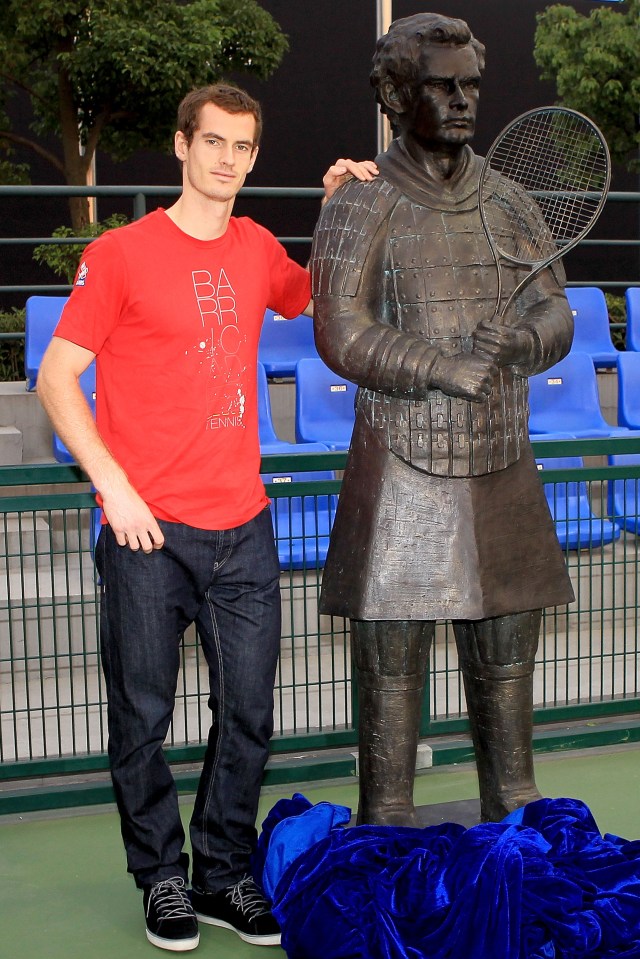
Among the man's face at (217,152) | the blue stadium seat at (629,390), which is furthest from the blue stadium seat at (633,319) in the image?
the man's face at (217,152)

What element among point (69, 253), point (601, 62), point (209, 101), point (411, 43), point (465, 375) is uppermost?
point (601, 62)

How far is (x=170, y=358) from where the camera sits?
263 cm

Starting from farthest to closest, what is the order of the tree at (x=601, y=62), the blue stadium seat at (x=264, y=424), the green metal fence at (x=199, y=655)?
the tree at (x=601, y=62), the blue stadium seat at (x=264, y=424), the green metal fence at (x=199, y=655)

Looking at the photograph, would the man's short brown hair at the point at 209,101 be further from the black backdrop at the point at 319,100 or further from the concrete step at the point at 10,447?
the black backdrop at the point at 319,100

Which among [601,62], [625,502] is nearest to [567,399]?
[625,502]

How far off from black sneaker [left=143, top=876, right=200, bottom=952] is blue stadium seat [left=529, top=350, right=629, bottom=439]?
3.82m

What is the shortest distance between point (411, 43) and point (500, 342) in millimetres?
691

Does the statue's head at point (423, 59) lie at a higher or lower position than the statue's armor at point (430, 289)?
higher

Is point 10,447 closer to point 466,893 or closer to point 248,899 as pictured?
point 248,899

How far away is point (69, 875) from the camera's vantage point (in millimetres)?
3229

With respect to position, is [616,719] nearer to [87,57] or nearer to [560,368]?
[560,368]

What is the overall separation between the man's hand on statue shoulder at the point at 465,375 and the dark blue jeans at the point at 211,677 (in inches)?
22.6

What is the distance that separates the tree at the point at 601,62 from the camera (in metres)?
11.5

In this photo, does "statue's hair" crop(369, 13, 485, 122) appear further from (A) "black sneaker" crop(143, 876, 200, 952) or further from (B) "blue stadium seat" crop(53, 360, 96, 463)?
(B) "blue stadium seat" crop(53, 360, 96, 463)
